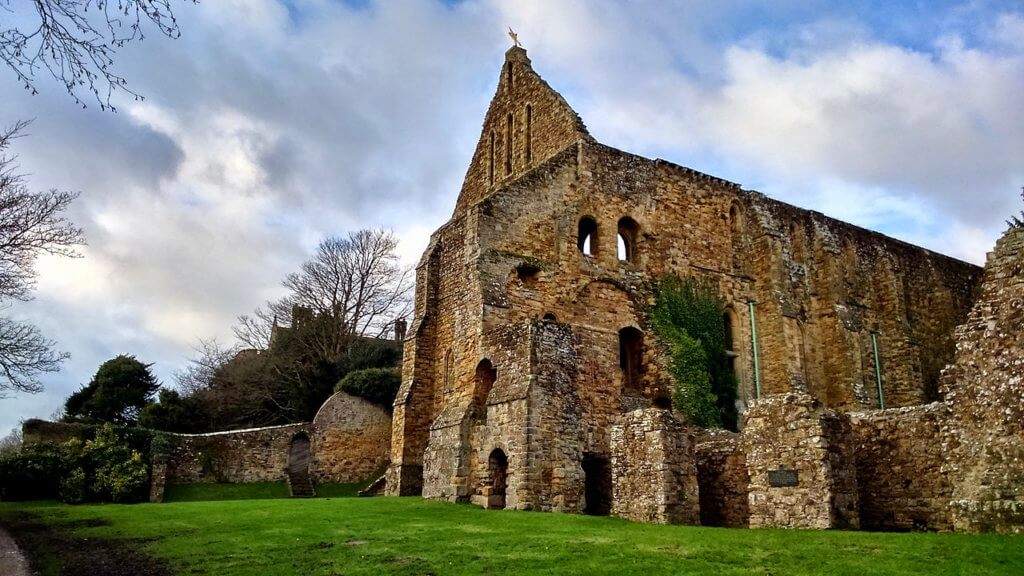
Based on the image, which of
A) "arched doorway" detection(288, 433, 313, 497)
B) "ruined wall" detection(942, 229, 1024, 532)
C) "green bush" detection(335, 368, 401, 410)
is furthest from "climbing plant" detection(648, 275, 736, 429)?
"arched doorway" detection(288, 433, 313, 497)

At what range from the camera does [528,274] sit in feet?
72.8

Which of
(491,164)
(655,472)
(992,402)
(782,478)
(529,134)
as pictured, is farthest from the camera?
(491,164)

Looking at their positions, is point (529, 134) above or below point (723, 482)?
above

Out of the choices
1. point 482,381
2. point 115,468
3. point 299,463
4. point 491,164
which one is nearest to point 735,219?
point 491,164

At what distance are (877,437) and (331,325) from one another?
2831 cm

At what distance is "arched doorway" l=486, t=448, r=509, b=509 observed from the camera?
17.5 m

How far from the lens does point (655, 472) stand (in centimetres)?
1383

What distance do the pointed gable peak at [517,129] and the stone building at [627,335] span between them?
86mm

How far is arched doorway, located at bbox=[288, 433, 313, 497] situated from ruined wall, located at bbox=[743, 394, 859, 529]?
1631 centimetres

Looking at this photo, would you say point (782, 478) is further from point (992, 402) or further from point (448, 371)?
point (448, 371)

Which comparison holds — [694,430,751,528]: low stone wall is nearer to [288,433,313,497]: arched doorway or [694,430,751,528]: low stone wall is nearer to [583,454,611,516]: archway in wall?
[583,454,611,516]: archway in wall

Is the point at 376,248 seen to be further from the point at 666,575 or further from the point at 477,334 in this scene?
the point at 666,575

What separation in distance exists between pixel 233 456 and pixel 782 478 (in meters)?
19.1

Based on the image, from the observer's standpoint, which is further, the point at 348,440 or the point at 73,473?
the point at 348,440
